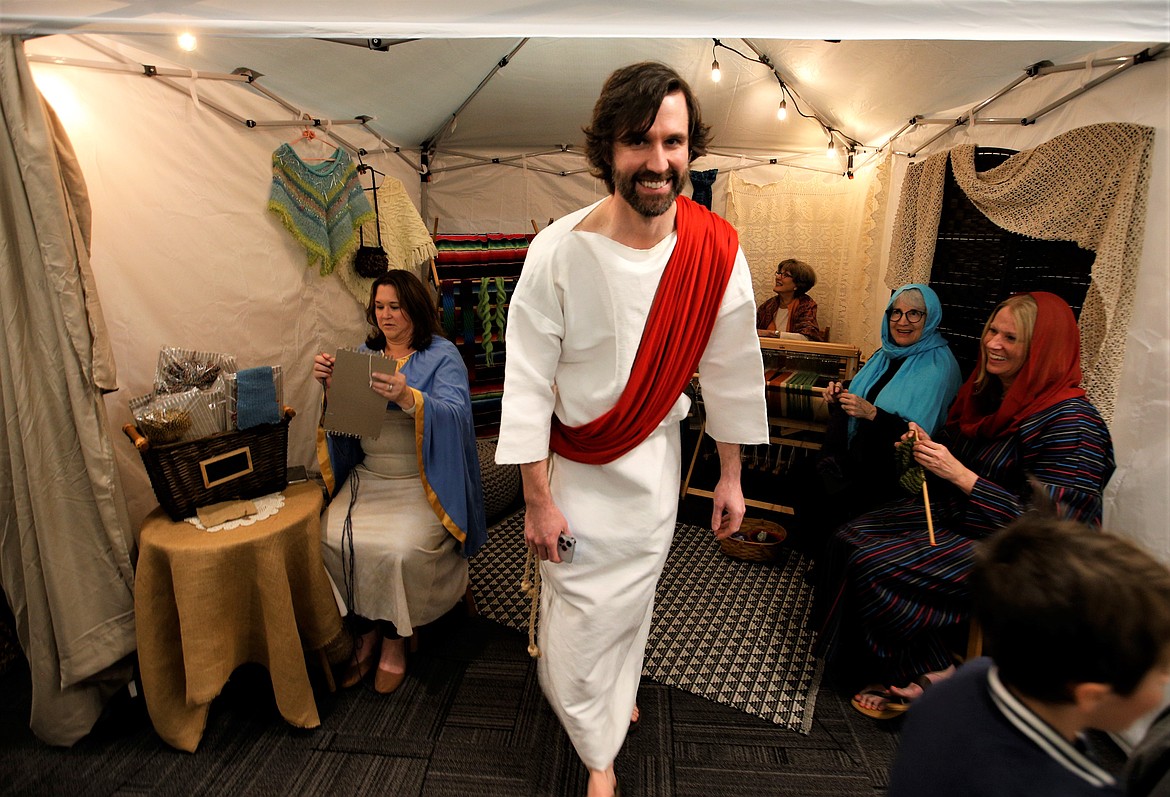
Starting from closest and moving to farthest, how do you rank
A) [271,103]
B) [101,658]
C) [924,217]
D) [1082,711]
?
[1082,711]
[101,658]
[271,103]
[924,217]

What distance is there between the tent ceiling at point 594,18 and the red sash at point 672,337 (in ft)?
1.27

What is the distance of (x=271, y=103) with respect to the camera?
7.47 feet

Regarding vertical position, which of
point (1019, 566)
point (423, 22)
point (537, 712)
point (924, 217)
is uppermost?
point (423, 22)

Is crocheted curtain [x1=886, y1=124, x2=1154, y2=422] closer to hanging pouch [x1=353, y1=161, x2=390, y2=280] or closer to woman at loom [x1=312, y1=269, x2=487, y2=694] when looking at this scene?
woman at loom [x1=312, y1=269, x2=487, y2=694]

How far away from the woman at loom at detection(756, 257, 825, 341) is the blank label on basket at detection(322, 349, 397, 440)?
2.12 meters

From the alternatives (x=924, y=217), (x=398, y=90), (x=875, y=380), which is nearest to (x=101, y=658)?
(x=398, y=90)

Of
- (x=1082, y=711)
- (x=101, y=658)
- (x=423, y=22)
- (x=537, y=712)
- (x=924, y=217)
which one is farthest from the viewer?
(x=924, y=217)

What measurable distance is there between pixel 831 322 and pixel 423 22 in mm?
2915

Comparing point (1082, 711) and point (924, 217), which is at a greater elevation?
point (924, 217)

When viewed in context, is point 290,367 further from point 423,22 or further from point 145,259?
point 423,22

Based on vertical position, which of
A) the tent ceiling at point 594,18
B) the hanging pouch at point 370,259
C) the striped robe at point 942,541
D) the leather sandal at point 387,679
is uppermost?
the tent ceiling at point 594,18

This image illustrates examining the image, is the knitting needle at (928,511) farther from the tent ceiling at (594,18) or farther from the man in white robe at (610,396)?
the tent ceiling at (594,18)

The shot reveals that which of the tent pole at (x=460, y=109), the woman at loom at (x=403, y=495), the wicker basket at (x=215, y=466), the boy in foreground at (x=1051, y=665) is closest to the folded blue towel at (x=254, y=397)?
the wicker basket at (x=215, y=466)

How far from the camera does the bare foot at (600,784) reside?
1.48m
